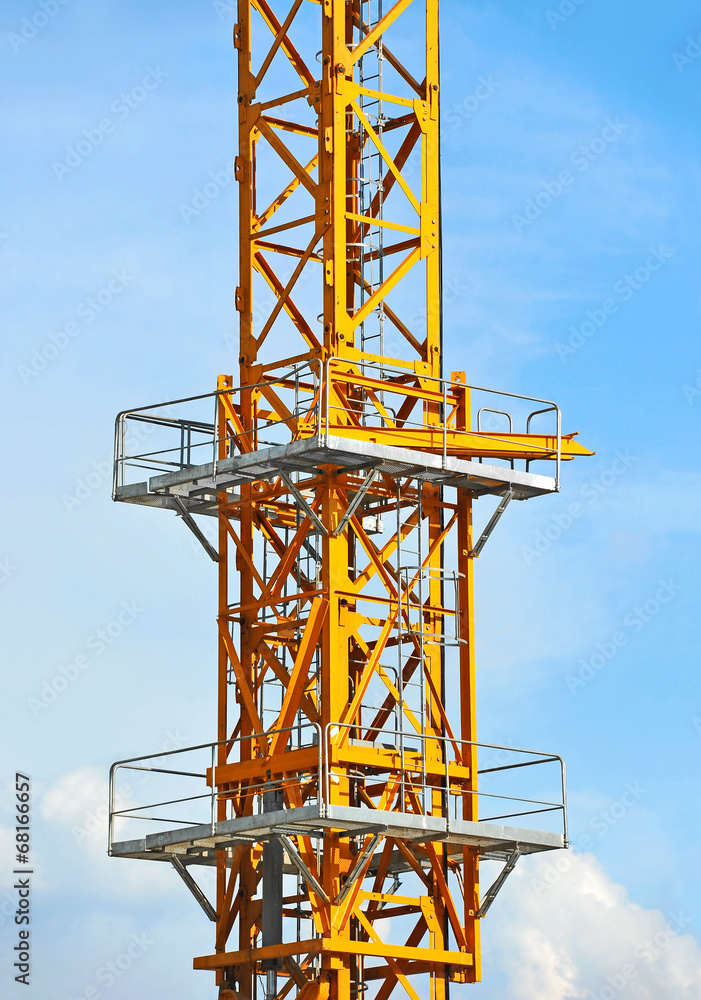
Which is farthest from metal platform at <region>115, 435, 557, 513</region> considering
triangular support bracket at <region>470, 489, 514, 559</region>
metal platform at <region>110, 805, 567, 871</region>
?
metal platform at <region>110, 805, 567, 871</region>

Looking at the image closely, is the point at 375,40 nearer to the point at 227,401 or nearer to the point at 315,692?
the point at 227,401

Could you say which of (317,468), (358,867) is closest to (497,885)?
(358,867)

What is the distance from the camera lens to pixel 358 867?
175 feet

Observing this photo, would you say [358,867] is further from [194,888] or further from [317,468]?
[317,468]

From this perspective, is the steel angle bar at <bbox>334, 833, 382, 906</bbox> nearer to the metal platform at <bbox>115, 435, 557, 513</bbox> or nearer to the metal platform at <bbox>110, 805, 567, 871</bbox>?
the metal platform at <bbox>110, 805, 567, 871</bbox>

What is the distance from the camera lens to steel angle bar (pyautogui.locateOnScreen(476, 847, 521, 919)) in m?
55.8

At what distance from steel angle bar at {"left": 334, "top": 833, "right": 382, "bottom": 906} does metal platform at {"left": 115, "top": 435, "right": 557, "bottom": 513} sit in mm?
7505

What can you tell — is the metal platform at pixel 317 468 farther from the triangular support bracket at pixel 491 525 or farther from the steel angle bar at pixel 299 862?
the steel angle bar at pixel 299 862

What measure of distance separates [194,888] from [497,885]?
639 cm

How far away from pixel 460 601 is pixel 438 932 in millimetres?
6962

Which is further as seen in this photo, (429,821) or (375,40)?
(375,40)

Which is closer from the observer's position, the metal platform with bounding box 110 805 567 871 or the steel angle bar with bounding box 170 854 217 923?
the metal platform with bounding box 110 805 567 871

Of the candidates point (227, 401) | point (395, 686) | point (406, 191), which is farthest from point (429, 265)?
point (395, 686)

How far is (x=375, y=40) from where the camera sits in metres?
58.8
